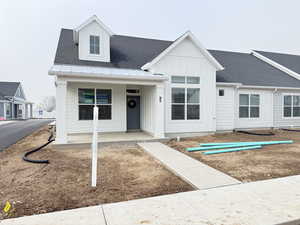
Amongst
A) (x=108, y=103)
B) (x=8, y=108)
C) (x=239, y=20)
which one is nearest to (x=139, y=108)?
(x=108, y=103)

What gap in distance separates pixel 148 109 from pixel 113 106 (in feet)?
6.50

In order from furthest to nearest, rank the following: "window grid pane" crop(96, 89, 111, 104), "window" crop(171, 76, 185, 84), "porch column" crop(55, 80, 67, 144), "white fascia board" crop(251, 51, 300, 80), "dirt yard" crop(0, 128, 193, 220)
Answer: "white fascia board" crop(251, 51, 300, 80) → "window grid pane" crop(96, 89, 111, 104) → "window" crop(171, 76, 185, 84) → "porch column" crop(55, 80, 67, 144) → "dirt yard" crop(0, 128, 193, 220)

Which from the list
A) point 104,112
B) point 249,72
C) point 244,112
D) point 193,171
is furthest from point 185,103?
point 249,72

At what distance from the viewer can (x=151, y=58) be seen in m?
10.9

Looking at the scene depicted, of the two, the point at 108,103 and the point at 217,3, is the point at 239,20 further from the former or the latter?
the point at 108,103

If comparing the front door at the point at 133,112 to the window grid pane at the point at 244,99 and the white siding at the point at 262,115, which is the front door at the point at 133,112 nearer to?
the white siding at the point at 262,115

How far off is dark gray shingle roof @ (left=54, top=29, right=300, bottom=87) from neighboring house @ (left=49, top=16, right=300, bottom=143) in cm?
6

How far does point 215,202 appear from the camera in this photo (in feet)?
10.4

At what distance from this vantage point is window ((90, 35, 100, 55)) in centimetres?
1034

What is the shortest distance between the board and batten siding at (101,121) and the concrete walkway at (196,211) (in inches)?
281

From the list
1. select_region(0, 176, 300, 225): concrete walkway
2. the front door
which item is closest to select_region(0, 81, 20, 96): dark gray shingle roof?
the front door

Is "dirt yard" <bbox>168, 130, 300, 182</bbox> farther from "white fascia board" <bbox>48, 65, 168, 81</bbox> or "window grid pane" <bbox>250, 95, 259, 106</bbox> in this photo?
"window grid pane" <bbox>250, 95, 259, 106</bbox>

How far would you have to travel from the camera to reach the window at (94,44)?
33.9 ft

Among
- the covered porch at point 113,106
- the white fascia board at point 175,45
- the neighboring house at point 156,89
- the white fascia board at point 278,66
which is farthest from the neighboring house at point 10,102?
the white fascia board at point 278,66
